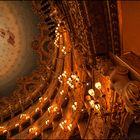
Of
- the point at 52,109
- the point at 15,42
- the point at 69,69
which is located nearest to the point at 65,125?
the point at 52,109

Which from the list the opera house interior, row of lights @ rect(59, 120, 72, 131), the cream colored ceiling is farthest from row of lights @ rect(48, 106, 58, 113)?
the cream colored ceiling

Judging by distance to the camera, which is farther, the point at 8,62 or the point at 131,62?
the point at 8,62

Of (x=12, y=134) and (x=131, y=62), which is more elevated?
(x=131, y=62)

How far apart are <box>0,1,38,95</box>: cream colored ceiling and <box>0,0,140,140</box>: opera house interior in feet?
0.17

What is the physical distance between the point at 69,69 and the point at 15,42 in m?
3.80

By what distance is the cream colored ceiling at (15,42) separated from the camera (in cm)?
1484

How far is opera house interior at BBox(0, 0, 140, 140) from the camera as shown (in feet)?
28.1

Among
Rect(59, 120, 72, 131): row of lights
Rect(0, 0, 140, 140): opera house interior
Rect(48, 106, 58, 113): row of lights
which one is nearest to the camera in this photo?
Rect(0, 0, 140, 140): opera house interior

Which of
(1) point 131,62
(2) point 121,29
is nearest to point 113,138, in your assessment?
(1) point 131,62

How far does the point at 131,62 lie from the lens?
340 inches

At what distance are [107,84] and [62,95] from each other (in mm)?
5534

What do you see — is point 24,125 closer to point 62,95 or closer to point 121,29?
point 62,95

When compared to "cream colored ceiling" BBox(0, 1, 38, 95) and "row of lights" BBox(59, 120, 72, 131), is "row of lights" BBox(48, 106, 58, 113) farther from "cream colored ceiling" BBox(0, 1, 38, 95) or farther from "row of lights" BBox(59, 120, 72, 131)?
"cream colored ceiling" BBox(0, 1, 38, 95)

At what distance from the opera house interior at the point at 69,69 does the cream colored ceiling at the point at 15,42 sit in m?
0.05
